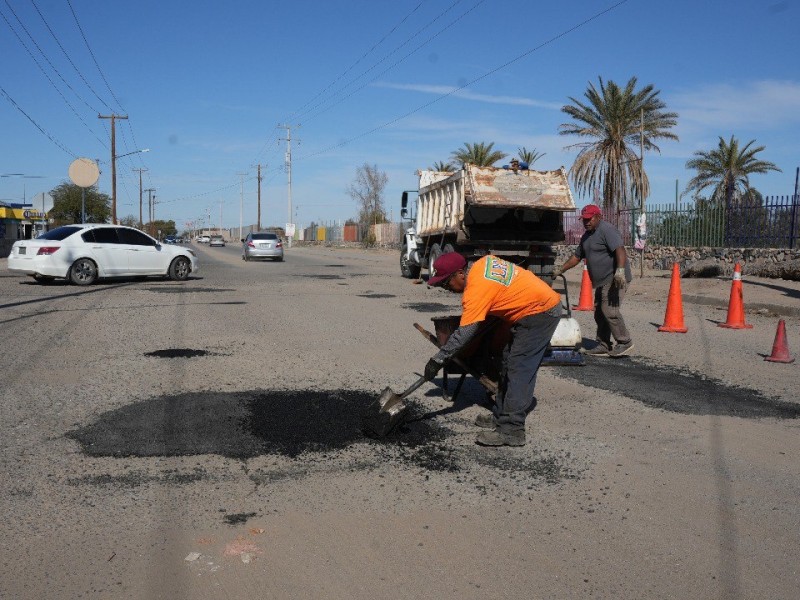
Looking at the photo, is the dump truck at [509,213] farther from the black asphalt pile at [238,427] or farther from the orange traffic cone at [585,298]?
the black asphalt pile at [238,427]

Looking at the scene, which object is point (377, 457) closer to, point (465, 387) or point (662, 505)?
point (662, 505)

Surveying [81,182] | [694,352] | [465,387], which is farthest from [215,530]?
[81,182]

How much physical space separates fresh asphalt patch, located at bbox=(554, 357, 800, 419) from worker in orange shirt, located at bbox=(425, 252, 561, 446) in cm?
183

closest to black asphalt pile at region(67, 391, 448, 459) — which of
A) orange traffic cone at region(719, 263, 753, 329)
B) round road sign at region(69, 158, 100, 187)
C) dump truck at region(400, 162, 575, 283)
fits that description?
orange traffic cone at region(719, 263, 753, 329)

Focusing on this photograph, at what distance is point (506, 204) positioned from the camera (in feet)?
54.7

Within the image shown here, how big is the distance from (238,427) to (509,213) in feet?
41.9

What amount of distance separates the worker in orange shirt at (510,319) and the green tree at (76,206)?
69925mm

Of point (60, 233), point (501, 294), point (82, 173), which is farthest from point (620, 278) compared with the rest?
point (82, 173)

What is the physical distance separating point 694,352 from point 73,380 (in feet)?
22.9

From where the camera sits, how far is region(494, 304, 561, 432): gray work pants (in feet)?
17.0

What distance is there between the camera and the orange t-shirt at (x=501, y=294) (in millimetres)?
4910

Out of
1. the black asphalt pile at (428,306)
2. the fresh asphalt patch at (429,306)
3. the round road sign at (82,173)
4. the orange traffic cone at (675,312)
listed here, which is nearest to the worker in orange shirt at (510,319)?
the orange traffic cone at (675,312)

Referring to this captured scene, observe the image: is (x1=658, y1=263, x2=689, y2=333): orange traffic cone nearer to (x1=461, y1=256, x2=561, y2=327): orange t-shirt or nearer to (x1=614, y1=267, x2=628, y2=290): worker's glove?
(x1=614, y1=267, x2=628, y2=290): worker's glove

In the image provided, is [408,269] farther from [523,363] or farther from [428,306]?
[523,363]
